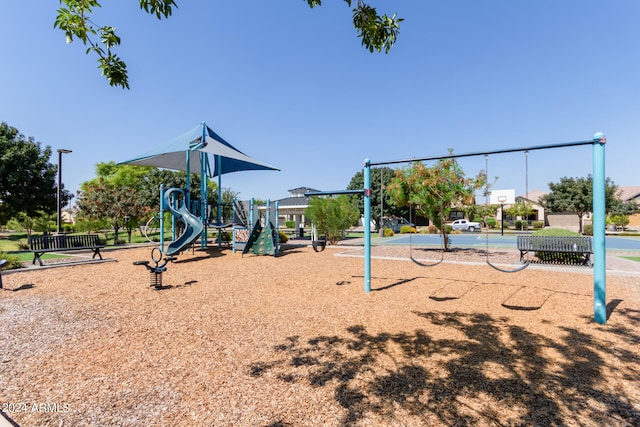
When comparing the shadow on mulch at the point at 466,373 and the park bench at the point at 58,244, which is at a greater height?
the park bench at the point at 58,244

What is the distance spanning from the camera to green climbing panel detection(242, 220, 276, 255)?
1304 cm

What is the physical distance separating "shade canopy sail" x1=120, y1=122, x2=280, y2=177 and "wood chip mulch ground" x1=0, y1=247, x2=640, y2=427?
7722 mm

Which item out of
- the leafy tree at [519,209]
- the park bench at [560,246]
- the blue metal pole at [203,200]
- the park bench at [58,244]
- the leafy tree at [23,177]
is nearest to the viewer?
the park bench at [560,246]

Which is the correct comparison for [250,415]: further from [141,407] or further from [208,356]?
[208,356]

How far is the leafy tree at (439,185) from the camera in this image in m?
13.3

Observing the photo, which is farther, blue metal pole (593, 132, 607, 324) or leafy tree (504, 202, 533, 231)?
leafy tree (504, 202, 533, 231)

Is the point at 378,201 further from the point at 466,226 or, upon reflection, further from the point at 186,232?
the point at 186,232

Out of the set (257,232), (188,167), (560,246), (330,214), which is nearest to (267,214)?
(257,232)

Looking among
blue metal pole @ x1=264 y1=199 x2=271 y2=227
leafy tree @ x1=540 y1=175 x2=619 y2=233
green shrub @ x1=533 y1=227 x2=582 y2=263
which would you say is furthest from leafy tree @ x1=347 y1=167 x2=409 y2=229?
green shrub @ x1=533 y1=227 x2=582 y2=263

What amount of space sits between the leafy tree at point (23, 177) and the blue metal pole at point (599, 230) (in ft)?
110

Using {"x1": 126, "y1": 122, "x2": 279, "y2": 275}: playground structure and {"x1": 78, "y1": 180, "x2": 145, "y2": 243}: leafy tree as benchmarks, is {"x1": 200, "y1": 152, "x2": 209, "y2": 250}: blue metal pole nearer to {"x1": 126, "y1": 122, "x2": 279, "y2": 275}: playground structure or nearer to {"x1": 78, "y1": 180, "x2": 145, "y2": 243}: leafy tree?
{"x1": 126, "y1": 122, "x2": 279, "y2": 275}: playground structure

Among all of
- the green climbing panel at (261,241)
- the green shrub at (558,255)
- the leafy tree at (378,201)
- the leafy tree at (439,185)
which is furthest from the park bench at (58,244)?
the leafy tree at (378,201)

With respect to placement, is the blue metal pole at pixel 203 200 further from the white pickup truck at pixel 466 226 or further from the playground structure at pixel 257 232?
the white pickup truck at pixel 466 226

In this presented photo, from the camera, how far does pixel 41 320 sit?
202 inches
